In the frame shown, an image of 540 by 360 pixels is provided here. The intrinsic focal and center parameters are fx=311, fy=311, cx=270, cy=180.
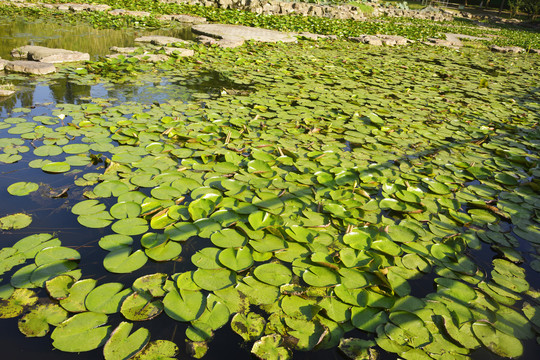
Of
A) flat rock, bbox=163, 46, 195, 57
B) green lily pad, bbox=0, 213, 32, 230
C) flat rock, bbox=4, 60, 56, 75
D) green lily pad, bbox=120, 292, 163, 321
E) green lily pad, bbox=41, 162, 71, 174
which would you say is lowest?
green lily pad, bbox=120, 292, 163, 321

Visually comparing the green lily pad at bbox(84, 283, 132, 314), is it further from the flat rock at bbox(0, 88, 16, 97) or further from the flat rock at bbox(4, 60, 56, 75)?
the flat rock at bbox(4, 60, 56, 75)

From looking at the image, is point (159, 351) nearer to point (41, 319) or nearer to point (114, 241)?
point (41, 319)

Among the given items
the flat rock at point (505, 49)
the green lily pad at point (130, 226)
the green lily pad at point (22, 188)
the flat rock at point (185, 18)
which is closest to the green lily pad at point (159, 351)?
the green lily pad at point (130, 226)

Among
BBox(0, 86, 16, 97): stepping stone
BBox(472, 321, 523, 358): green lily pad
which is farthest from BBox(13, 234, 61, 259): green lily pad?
BBox(0, 86, 16, 97): stepping stone

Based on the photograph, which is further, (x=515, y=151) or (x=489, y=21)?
(x=489, y=21)

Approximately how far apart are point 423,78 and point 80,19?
25.5 ft

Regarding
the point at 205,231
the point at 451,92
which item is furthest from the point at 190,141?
the point at 451,92

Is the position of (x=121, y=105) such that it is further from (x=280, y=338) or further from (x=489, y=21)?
(x=489, y=21)

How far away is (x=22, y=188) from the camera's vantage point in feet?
5.53

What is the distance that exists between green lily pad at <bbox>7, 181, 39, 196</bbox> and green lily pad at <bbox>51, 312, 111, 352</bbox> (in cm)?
97

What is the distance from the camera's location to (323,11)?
41.1 ft

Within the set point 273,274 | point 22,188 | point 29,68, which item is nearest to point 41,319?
point 273,274

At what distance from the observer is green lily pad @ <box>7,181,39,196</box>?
5.43 ft

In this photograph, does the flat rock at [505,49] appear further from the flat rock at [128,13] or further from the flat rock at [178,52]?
the flat rock at [128,13]
